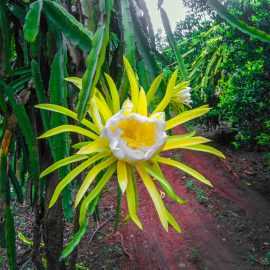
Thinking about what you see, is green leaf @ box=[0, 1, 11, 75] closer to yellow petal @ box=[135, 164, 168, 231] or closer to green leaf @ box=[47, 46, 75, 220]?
green leaf @ box=[47, 46, 75, 220]

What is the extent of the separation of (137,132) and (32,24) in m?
0.30

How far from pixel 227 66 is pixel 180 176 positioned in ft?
4.91

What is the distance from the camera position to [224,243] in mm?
3006

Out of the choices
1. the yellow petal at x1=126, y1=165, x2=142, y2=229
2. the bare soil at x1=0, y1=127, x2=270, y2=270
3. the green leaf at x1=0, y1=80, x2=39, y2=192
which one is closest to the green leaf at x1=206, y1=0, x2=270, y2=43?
the yellow petal at x1=126, y1=165, x2=142, y2=229

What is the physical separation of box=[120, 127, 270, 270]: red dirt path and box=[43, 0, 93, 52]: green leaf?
2.41 meters

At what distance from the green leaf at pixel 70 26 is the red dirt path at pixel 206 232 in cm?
241

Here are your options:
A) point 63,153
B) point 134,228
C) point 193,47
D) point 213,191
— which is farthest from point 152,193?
point 193,47

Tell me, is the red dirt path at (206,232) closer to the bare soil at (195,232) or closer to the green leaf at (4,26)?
the bare soil at (195,232)

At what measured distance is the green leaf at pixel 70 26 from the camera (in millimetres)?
704

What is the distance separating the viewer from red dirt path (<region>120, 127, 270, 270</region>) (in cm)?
279

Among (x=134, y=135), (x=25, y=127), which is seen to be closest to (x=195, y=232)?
(x=25, y=127)

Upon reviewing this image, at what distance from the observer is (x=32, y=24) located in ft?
2.13

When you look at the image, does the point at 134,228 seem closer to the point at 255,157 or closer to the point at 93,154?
the point at 255,157

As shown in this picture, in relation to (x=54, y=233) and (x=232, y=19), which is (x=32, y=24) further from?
(x=54, y=233)
